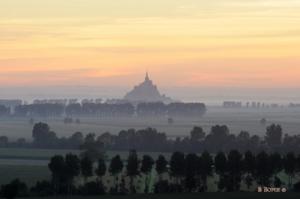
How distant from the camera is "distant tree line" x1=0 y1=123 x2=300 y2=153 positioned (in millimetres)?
101188

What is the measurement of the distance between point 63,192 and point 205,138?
4343cm

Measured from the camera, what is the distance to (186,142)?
106 meters

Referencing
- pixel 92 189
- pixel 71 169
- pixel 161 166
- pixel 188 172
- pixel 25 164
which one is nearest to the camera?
pixel 92 189

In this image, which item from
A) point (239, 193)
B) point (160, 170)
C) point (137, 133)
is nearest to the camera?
point (239, 193)

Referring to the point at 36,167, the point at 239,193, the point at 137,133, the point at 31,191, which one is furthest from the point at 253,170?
the point at 137,133

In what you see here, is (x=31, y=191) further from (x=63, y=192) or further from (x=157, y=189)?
(x=157, y=189)

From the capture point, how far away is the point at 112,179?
2913 inches

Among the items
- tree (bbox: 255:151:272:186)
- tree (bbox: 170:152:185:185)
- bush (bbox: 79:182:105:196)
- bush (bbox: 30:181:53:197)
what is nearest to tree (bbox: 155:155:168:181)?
tree (bbox: 170:152:185:185)

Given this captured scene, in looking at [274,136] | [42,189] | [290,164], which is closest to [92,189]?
[42,189]

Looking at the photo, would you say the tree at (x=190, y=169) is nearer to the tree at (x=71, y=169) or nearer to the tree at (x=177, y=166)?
the tree at (x=177, y=166)

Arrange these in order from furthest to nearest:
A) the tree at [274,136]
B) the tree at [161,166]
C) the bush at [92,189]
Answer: the tree at [274,136]
the tree at [161,166]
the bush at [92,189]

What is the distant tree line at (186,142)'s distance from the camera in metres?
101

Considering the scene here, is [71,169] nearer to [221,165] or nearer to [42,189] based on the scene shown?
[42,189]

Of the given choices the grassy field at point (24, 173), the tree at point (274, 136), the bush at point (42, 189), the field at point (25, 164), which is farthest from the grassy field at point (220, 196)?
the tree at point (274, 136)
